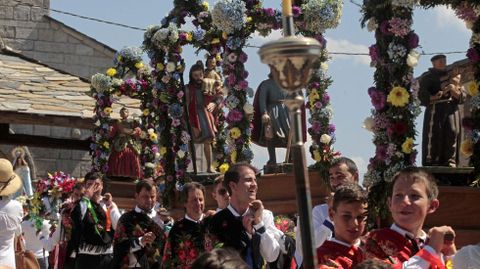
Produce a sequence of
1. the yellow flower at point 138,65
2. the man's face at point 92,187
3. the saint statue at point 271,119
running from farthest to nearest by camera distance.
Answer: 1. the yellow flower at point 138,65
2. the saint statue at point 271,119
3. the man's face at point 92,187

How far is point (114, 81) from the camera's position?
17734 millimetres

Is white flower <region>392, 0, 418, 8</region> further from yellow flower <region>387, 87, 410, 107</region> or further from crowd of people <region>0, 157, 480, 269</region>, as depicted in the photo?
crowd of people <region>0, 157, 480, 269</region>

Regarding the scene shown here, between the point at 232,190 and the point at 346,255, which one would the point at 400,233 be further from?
the point at 232,190

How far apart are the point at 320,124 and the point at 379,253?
604 cm

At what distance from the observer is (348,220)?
22.0ft

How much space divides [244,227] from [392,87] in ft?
8.41

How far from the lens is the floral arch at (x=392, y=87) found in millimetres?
9641

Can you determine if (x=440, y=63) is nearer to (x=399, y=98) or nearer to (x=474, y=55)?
(x=399, y=98)

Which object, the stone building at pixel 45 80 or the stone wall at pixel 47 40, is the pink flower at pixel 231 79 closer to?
the stone building at pixel 45 80

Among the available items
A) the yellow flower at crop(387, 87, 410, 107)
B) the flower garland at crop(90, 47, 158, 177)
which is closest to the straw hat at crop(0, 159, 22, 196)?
the yellow flower at crop(387, 87, 410, 107)

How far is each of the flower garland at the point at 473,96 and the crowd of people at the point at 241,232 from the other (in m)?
1.18

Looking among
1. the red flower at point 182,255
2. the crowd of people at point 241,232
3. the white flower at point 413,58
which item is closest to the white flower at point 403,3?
the white flower at point 413,58

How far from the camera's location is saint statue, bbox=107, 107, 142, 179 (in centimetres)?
1798

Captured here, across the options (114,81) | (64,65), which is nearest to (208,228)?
(114,81)
